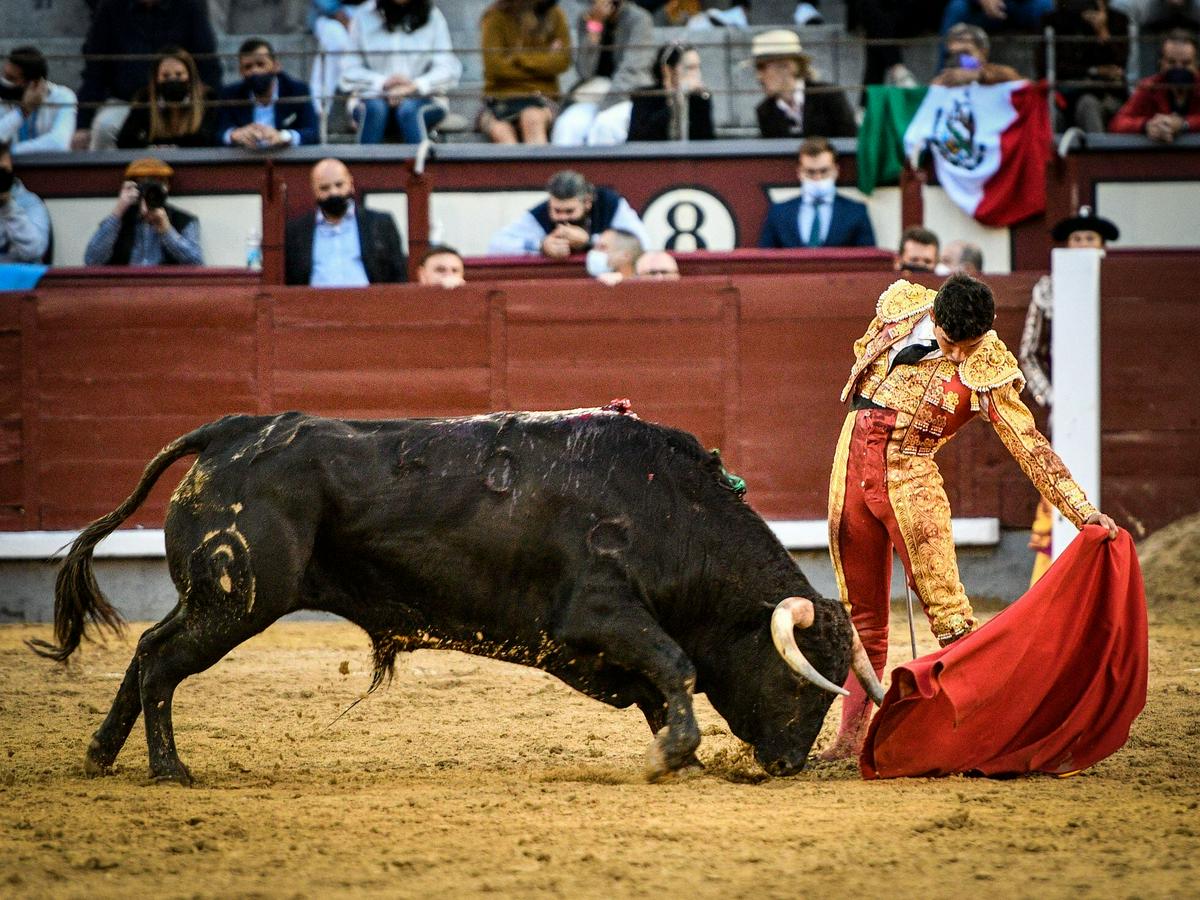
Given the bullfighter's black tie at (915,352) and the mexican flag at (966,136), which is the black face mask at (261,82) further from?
the bullfighter's black tie at (915,352)

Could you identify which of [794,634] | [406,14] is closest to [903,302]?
[794,634]

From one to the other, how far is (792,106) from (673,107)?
64 cm

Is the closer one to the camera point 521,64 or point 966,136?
point 966,136

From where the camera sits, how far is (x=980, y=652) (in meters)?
4.25

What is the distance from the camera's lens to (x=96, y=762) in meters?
4.19

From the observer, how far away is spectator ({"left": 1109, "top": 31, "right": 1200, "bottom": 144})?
8859 mm

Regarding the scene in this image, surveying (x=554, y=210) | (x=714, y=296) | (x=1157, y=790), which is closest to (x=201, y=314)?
(x=554, y=210)

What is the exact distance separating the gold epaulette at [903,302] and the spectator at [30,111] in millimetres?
6111

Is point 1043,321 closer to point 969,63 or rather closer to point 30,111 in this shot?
point 969,63

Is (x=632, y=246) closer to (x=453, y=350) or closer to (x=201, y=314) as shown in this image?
(x=453, y=350)

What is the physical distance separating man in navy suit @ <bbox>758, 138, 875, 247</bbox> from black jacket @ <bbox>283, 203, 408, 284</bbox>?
187 centimetres

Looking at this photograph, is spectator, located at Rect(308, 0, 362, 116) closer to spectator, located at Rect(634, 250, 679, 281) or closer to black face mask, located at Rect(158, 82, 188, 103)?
black face mask, located at Rect(158, 82, 188, 103)

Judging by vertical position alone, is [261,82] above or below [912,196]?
above

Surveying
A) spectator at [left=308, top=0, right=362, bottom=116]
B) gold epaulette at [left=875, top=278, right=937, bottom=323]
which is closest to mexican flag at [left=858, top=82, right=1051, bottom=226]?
spectator at [left=308, top=0, right=362, bottom=116]
